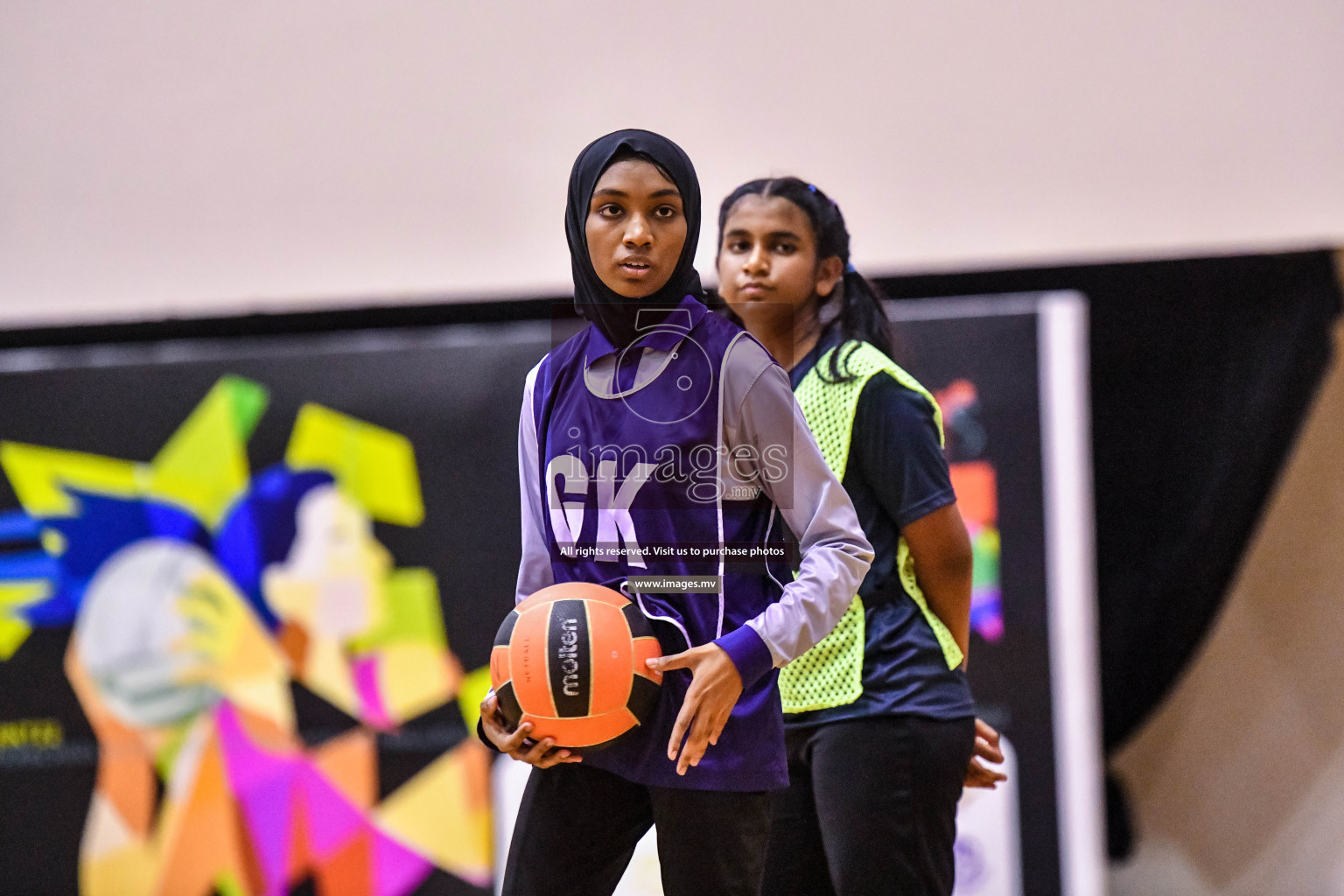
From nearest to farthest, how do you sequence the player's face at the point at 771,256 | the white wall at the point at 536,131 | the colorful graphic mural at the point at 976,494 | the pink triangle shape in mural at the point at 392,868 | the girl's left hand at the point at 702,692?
1. the girl's left hand at the point at 702,692
2. the player's face at the point at 771,256
3. the white wall at the point at 536,131
4. the colorful graphic mural at the point at 976,494
5. the pink triangle shape in mural at the point at 392,868

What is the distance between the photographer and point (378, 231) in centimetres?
386

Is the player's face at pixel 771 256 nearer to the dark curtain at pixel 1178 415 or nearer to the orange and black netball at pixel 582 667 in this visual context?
the orange and black netball at pixel 582 667

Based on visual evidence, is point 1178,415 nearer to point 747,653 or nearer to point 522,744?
point 747,653

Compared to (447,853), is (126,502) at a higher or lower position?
higher

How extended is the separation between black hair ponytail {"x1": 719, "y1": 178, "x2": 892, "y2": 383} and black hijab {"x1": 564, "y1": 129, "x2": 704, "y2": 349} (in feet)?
1.05

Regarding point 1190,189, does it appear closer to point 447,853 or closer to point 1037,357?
point 1037,357

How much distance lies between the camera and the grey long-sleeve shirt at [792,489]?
3.87 feet

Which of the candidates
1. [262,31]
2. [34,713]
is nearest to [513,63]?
[262,31]

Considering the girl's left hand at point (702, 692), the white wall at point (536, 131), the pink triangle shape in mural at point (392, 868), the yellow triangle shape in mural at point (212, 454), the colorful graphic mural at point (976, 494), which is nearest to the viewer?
the girl's left hand at point (702, 692)

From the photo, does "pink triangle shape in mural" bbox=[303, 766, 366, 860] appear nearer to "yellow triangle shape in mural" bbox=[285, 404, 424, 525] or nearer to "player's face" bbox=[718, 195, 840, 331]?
"yellow triangle shape in mural" bbox=[285, 404, 424, 525]

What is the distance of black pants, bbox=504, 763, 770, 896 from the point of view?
1216 millimetres

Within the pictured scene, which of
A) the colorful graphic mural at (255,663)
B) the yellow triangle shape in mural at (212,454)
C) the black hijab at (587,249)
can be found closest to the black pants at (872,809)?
the black hijab at (587,249)

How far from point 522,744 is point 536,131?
5.83 ft

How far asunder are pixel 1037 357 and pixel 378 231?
215cm
